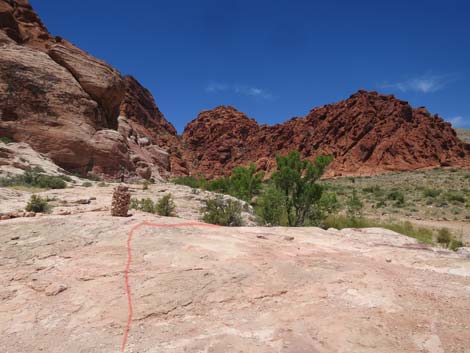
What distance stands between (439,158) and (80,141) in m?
56.8

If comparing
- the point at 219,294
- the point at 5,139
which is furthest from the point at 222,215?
the point at 5,139

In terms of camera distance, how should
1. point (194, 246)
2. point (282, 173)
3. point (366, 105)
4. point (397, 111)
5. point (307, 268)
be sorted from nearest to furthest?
point (307, 268) → point (194, 246) → point (282, 173) → point (397, 111) → point (366, 105)

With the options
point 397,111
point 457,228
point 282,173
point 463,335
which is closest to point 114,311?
point 463,335

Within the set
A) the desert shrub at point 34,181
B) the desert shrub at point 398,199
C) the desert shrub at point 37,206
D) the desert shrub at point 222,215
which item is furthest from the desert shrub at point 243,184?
→ the desert shrub at point 37,206

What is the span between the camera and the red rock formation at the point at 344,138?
59.0m

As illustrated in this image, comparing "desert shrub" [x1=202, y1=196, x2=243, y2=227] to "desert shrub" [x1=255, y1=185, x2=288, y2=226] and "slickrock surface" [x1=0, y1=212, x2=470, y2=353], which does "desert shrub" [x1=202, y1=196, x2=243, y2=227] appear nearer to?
"desert shrub" [x1=255, y1=185, x2=288, y2=226]

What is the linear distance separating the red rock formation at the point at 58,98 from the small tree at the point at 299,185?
1126cm

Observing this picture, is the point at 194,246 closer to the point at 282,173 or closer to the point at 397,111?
the point at 282,173

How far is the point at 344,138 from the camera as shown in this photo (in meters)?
69.0

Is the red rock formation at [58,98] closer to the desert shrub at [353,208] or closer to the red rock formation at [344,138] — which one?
the desert shrub at [353,208]

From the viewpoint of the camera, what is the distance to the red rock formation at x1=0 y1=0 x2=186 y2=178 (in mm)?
18469

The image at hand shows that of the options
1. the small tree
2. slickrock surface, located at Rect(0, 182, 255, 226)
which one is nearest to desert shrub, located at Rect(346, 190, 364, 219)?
the small tree

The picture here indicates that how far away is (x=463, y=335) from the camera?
10.8ft

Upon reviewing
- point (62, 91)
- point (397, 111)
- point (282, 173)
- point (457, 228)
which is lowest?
point (457, 228)
